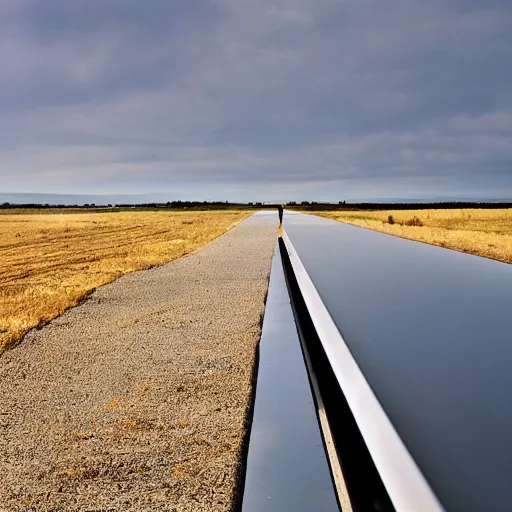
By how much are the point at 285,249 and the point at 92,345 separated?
14266 millimetres

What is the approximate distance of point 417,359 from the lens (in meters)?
6.14

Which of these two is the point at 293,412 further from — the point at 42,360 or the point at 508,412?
the point at 42,360

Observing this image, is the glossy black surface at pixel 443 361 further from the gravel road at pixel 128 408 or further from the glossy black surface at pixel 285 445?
the gravel road at pixel 128 408

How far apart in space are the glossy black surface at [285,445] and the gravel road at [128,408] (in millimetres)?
156

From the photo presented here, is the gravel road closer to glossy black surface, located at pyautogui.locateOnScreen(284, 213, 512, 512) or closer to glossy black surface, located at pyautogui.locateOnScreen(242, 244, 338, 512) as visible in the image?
glossy black surface, located at pyautogui.locateOnScreen(242, 244, 338, 512)

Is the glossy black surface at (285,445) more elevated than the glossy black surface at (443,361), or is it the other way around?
the glossy black surface at (443,361)

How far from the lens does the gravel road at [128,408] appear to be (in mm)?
3678

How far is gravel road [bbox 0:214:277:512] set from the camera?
3.68 meters

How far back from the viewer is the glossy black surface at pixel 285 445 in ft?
11.9

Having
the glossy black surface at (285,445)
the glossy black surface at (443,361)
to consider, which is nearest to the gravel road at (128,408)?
the glossy black surface at (285,445)

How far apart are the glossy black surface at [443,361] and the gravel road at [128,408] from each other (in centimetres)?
128

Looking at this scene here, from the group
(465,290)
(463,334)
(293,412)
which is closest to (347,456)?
(293,412)

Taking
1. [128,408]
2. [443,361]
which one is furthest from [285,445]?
[443,361]

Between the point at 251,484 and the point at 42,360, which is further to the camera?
the point at 42,360
